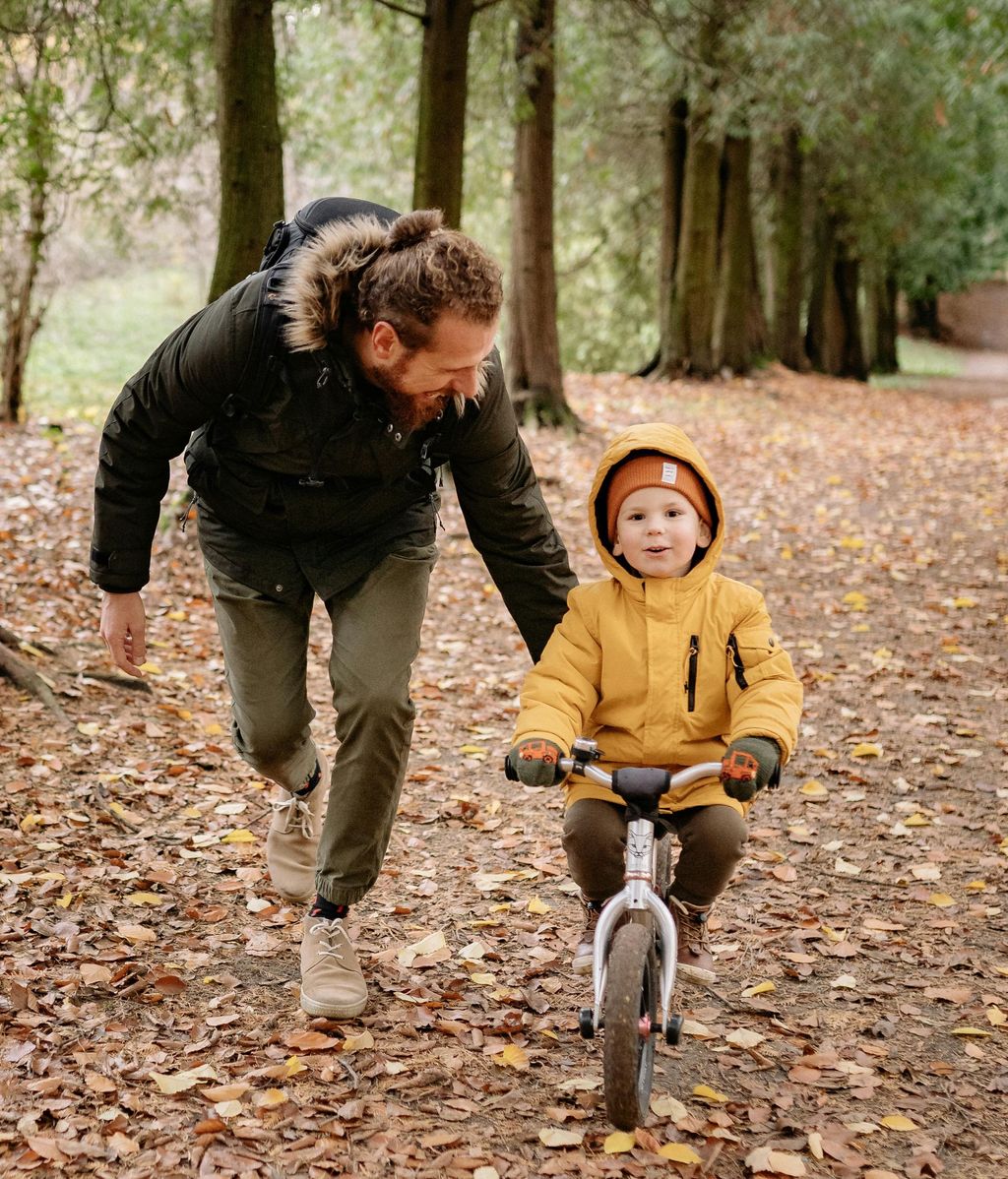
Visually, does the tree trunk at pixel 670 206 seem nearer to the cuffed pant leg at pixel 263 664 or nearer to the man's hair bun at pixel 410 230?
the cuffed pant leg at pixel 263 664

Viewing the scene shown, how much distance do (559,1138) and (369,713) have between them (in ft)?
3.92

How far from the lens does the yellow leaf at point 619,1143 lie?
10.2 ft

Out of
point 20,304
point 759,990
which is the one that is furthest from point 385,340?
point 20,304

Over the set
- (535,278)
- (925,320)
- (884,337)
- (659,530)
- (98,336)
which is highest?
(925,320)

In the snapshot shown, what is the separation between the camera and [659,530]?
11.4ft

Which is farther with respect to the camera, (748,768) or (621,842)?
(621,842)

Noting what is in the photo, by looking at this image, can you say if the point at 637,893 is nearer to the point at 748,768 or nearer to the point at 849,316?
the point at 748,768

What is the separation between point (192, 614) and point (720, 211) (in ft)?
52.5

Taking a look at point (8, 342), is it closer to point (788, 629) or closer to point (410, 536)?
point (788, 629)

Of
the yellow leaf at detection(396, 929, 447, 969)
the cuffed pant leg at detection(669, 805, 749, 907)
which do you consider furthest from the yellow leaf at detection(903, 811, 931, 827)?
the yellow leaf at detection(396, 929, 447, 969)

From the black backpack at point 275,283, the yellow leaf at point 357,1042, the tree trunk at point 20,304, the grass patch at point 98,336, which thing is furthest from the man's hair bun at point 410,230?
the grass patch at point 98,336

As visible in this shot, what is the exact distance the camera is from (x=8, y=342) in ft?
41.0

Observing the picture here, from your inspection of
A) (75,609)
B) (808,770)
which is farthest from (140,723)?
(808,770)

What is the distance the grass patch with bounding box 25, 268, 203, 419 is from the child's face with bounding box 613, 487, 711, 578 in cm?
1145
